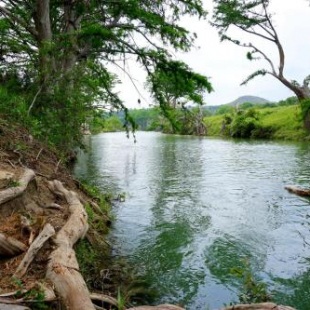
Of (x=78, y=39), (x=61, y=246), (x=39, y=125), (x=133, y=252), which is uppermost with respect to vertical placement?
(x=78, y=39)

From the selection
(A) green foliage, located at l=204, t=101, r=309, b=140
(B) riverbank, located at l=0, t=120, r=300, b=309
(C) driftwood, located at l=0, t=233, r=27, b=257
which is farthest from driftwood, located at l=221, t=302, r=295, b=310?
(A) green foliage, located at l=204, t=101, r=309, b=140

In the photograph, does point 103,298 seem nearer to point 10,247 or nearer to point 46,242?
point 46,242

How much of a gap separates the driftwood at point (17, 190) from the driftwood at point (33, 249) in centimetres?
94

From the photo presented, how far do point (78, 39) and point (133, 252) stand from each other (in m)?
8.67

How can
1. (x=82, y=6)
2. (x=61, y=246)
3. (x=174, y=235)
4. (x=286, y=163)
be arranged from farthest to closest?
(x=286, y=163) → (x=82, y=6) → (x=174, y=235) → (x=61, y=246)

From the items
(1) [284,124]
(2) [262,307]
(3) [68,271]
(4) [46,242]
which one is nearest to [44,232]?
(4) [46,242]

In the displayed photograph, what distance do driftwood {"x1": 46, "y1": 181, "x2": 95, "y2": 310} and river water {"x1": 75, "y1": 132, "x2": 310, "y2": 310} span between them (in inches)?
72.0

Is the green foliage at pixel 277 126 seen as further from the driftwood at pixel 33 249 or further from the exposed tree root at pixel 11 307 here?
the exposed tree root at pixel 11 307

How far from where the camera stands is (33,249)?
21.0 ft

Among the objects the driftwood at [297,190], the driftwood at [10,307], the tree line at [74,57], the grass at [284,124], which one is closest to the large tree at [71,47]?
the tree line at [74,57]

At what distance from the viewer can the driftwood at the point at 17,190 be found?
7525 mm

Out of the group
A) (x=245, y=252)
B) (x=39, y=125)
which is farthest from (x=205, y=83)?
(x=245, y=252)

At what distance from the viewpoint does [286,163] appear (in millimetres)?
27828

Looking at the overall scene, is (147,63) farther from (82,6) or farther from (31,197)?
(31,197)
